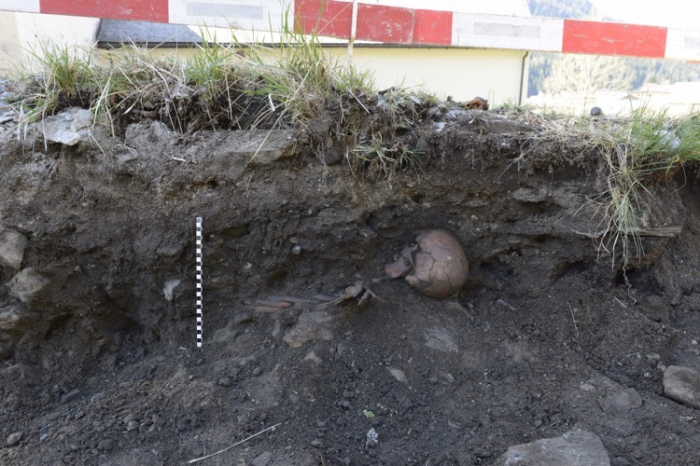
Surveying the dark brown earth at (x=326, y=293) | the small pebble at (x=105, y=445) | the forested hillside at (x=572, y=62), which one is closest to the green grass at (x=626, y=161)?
the dark brown earth at (x=326, y=293)

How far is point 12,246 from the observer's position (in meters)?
2.71

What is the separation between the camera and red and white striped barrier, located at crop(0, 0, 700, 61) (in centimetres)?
393

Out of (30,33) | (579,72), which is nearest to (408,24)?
(30,33)

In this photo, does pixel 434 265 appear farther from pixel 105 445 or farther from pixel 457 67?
pixel 457 67

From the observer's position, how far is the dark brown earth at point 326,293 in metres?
2.50

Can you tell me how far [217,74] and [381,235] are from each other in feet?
4.04

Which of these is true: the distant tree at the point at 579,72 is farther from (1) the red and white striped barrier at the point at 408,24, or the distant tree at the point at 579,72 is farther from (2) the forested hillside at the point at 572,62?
(1) the red and white striped barrier at the point at 408,24

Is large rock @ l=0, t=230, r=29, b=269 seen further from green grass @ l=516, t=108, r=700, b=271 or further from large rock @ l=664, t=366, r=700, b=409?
large rock @ l=664, t=366, r=700, b=409

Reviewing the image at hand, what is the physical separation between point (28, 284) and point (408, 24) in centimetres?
352

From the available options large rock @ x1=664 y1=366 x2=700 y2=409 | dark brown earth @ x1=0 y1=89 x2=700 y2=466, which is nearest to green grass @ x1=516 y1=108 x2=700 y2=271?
dark brown earth @ x1=0 y1=89 x2=700 y2=466

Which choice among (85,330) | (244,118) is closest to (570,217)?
(244,118)

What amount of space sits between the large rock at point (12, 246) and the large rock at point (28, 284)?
78mm

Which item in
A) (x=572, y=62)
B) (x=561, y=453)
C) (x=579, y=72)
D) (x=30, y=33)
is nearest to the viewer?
(x=561, y=453)

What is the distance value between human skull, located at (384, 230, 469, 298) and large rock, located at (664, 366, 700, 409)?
1075 mm
